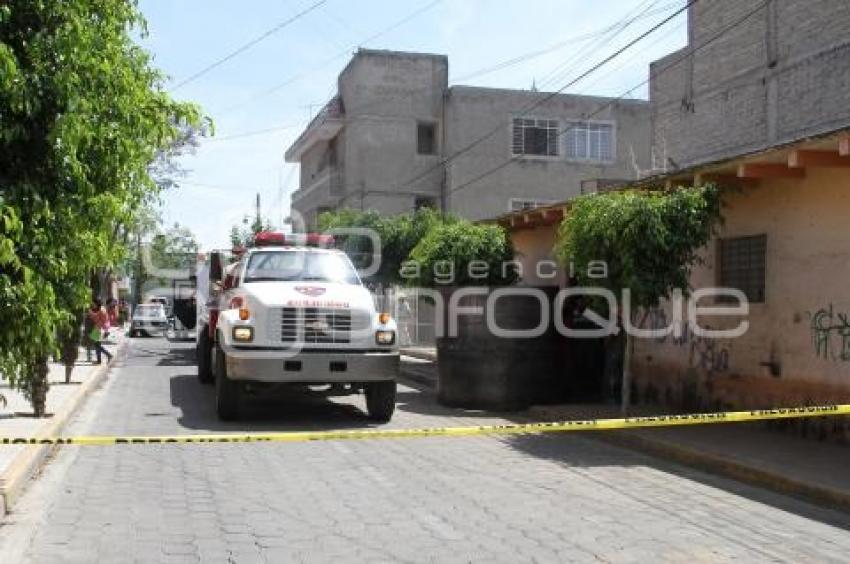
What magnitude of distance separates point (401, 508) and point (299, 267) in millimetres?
6422

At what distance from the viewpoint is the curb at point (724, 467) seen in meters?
7.98

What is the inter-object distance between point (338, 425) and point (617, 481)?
4543mm

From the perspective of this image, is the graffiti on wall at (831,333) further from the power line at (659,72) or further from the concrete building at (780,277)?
the power line at (659,72)

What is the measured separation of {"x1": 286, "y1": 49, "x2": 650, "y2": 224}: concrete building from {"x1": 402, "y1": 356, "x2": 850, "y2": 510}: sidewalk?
24.2m

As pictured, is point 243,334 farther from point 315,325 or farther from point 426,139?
point 426,139

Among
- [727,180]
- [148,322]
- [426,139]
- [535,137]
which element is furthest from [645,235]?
[148,322]

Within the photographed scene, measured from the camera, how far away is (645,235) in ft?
37.3

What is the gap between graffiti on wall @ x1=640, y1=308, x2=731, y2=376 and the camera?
1263 centimetres

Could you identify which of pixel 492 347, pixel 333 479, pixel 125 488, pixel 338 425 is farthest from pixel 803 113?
pixel 125 488

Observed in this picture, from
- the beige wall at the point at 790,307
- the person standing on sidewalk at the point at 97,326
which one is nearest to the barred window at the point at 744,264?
Answer: the beige wall at the point at 790,307

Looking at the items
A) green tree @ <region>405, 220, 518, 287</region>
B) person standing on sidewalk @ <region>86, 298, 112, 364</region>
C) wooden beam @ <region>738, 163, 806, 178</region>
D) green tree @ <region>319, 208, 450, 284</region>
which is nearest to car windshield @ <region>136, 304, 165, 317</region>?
green tree @ <region>319, 208, 450, 284</region>

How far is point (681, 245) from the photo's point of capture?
37.7 ft

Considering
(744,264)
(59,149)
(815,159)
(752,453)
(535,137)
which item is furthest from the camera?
(535,137)

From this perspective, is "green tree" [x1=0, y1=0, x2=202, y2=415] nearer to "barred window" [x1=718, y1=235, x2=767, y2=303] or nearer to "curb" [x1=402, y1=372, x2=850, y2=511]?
"curb" [x1=402, y1=372, x2=850, y2=511]
